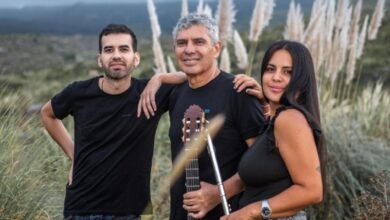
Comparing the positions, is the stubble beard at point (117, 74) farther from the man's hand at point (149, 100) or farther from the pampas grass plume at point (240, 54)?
the pampas grass plume at point (240, 54)

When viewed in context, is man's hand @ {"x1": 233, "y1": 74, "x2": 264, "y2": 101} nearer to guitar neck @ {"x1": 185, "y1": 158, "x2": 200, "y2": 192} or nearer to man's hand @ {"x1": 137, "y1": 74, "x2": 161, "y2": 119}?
guitar neck @ {"x1": 185, "y1": 158, "x2": 200, "y2": 192}

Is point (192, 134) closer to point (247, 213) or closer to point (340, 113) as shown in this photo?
point (247, 213)

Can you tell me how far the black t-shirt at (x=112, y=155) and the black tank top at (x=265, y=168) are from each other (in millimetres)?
1082

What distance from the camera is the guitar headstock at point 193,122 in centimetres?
372

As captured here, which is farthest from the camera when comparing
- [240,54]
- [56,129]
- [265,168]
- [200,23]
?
[240,54]

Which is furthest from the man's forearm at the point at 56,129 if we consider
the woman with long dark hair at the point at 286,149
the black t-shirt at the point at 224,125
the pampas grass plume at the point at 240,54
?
the pampas grass plume at the point at 240,54

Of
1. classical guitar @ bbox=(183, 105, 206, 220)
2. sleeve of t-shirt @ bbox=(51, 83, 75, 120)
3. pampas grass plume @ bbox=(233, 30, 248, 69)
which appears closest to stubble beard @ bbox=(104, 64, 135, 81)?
sleeve of t-shirt @ bbox=(51, 83, 75, 120)

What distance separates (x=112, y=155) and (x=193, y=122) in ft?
2.64

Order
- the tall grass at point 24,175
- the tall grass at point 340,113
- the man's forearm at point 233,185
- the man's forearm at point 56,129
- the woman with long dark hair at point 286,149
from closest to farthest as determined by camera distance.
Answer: the woman with long dark hair at point 286,149 → the man's forearm at point 233,185 → the man's forearm at point 56,129 → the tall grass at point 24,175 → the tall grass at point 340,113

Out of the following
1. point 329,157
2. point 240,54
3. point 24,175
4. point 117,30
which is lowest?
point 24,175

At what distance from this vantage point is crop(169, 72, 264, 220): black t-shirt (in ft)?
12.3

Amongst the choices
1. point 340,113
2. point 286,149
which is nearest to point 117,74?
point 286,149

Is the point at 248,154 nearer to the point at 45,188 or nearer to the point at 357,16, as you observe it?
the point at 45,188

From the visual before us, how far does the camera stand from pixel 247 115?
3729mm
